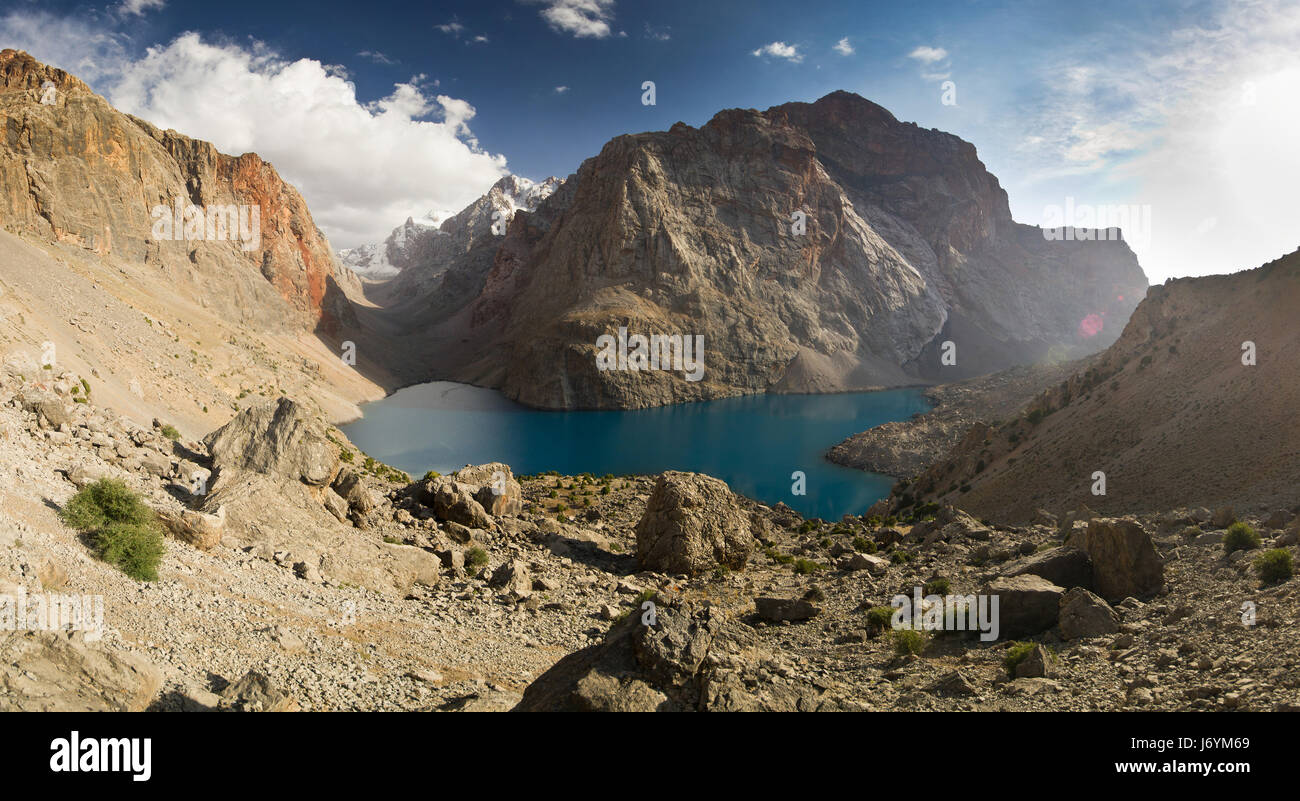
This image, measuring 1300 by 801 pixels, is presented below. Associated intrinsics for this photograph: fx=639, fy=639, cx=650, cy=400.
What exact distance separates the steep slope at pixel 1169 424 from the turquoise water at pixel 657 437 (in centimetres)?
1197

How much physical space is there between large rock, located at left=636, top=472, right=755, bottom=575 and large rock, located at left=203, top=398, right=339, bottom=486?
409 inches

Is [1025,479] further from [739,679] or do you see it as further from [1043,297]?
[1043,297]

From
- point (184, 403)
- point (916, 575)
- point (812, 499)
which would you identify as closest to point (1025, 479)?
point (916, 575)

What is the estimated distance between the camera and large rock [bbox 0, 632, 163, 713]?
6699mm

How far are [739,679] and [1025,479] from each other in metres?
27.6

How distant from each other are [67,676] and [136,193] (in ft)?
260

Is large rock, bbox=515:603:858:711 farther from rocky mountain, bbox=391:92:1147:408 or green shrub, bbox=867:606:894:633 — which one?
rocky mountain, bbox=391:92:1147:408

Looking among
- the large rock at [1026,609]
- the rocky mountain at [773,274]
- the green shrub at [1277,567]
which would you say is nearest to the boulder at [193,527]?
the large rock at [1026,609]

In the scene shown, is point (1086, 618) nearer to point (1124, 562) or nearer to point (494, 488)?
point (1124, 562)

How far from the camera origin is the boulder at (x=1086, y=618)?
11.9 meters

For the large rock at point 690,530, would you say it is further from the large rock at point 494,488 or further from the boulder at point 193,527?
the boulder at point 193,527

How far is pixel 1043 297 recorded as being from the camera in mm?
173875

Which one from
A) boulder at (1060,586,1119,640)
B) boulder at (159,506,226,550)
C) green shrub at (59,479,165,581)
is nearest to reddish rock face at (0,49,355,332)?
boulder at (159,506,226,550)

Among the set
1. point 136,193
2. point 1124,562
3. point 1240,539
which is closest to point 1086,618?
point 1124,562
